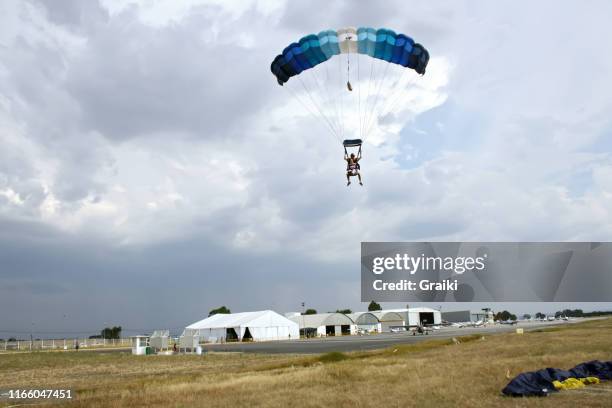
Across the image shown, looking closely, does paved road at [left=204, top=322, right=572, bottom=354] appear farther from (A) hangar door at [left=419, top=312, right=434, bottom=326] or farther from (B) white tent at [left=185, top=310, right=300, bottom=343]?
(A) hangar door at [left=419, top=312, right=434, bottom=326]

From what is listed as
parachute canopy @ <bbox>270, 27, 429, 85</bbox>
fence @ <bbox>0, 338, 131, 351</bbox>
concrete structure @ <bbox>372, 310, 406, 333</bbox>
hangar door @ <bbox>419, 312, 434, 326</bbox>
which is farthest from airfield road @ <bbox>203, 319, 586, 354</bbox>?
hangar door @ <bbox>419, 312, 434, 326</bbox>

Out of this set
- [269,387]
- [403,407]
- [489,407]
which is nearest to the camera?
[489,407]

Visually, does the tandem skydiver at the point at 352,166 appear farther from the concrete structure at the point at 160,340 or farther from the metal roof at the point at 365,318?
the metal roof at the point at 365,318

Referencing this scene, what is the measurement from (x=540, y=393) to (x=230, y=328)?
80458 mm

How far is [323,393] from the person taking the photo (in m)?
16.6

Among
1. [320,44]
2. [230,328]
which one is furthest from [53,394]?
[230,328]

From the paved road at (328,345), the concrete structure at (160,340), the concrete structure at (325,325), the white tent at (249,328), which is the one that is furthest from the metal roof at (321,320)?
the concrete structure at (160,340)

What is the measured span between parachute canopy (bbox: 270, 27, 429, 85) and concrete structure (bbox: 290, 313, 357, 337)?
80.5m

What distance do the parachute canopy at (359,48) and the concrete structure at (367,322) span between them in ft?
308

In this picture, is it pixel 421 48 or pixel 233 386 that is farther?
pixel 421 48

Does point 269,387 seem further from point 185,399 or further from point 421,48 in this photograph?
point 421,48

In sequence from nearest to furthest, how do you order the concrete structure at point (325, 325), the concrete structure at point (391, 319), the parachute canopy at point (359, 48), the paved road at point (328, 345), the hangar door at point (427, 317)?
the parachute canopy at point (359, 48)
the paved road at point (328, 345)
the concrete structure at point (325, 325)
the concrete structure at point (391, 319)
the hangar door at point (427, 317)

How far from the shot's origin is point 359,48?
93.2 ft

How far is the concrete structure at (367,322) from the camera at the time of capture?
116994 mm
